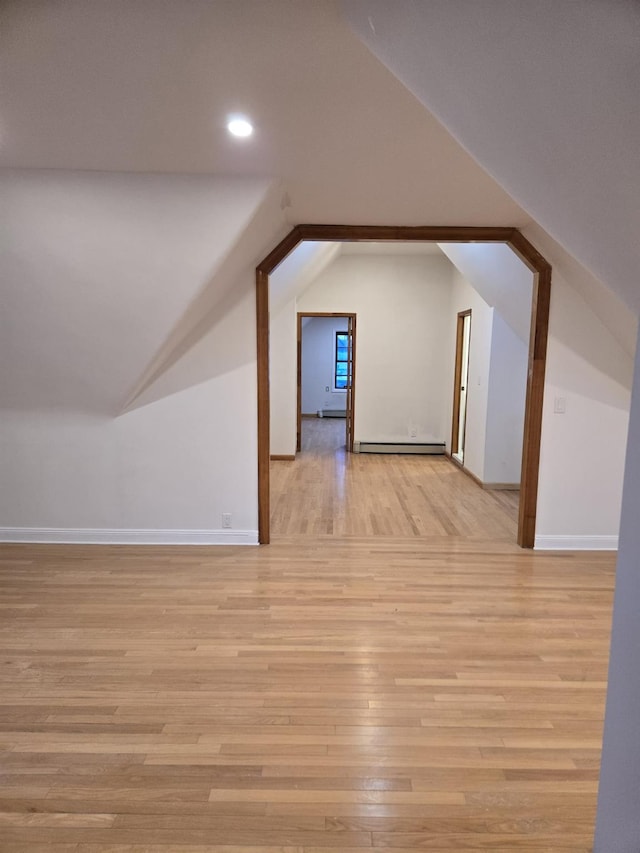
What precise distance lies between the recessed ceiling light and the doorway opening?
16.0 feet

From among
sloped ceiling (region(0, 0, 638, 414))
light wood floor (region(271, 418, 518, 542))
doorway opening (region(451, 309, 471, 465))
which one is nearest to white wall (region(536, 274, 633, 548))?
light wood floor (region(271, 418, 518, 542))

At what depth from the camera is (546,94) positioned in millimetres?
1026

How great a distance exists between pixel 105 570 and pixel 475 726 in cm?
237

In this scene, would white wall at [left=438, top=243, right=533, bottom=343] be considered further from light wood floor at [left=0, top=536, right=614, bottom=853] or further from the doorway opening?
light wood floor at [left=0, top=536, right=614, bottom=853]

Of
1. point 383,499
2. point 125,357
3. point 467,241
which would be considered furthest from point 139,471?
point 467,241

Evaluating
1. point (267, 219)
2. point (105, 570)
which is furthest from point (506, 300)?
point (105, 570)

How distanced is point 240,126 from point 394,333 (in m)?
5.34

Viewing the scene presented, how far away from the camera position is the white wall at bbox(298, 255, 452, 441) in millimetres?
7160

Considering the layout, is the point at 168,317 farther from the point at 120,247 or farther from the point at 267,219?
A: the point at 267,219

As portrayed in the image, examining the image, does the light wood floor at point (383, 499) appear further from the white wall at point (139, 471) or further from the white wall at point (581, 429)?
the white wall at point (139, 471)

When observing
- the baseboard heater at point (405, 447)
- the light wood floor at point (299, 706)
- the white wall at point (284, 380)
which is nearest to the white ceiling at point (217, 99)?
the light wood floor at point (299, 706)

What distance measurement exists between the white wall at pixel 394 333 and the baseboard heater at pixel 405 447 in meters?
0.16

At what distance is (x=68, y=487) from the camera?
12.0 ft

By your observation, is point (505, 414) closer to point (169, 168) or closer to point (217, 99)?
point (169, 168)
